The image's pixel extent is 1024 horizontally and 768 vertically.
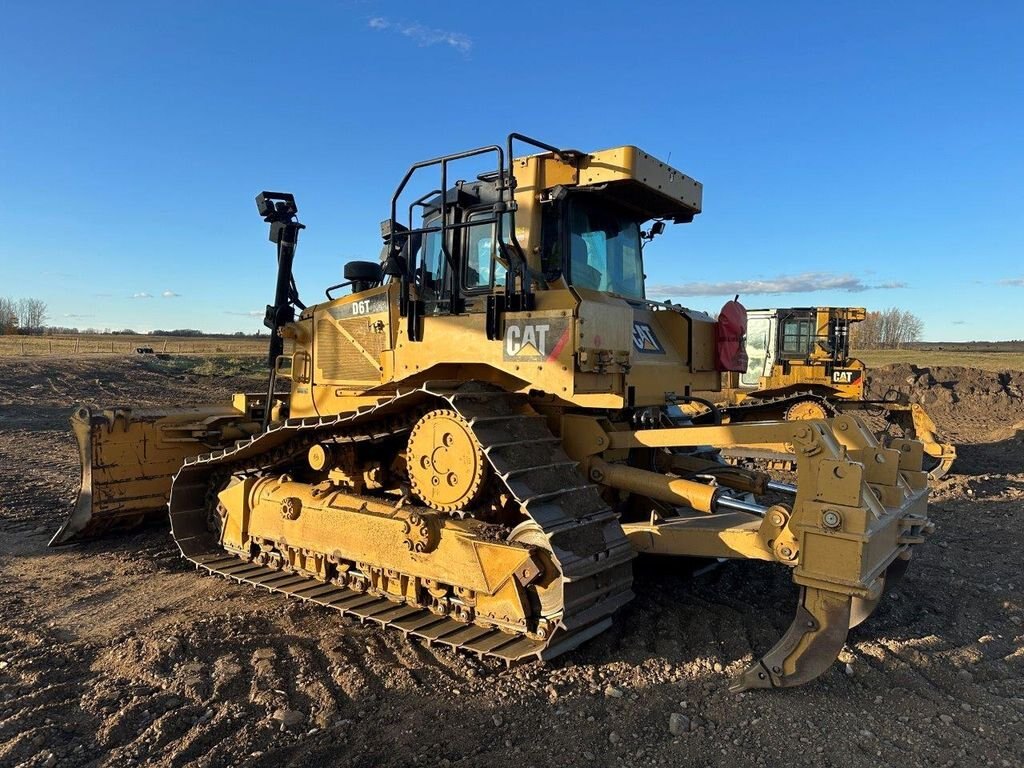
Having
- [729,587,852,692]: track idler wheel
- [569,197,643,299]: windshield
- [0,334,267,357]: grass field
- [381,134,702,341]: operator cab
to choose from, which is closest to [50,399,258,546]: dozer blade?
[381,134,702,341]: operator cab

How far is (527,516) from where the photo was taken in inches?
194

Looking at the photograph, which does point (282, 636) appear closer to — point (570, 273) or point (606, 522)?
point (606, 522)

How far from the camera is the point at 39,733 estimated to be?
388 centimetres

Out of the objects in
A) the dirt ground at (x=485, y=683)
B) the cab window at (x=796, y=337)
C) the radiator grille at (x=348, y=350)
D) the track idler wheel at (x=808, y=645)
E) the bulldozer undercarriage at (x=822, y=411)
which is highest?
the cab window at (x=796, y=337)

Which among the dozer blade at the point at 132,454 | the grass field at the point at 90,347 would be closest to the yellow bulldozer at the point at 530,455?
the dozer blade at the point at 132,454

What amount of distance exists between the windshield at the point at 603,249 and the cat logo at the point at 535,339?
0.76 m

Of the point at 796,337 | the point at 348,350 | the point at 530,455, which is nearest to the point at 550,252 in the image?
the point at 530,455

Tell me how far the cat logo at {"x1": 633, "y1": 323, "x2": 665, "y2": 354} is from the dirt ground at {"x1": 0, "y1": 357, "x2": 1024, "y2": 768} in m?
2.09

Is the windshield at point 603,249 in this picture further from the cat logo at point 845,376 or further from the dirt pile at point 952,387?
the dirt pile at point 952,387

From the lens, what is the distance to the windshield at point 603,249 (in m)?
5.73

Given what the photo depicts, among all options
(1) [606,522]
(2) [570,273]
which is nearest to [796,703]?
(1) [606,522]

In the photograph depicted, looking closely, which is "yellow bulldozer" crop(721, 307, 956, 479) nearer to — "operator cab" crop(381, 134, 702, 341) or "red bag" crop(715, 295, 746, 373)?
"red bag" crop(715, 295, 746, 373)

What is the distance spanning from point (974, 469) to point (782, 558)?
40.6ft

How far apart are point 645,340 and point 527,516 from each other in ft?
6.34
